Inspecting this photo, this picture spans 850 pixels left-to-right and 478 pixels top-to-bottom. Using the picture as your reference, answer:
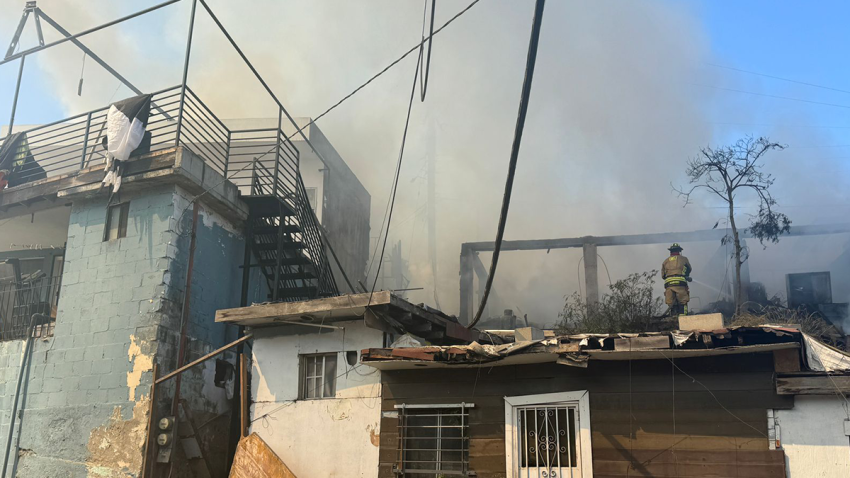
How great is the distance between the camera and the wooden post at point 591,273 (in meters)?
18.1

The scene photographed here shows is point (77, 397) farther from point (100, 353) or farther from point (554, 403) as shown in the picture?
point (554, 403)

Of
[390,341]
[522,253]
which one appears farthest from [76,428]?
[522,253]

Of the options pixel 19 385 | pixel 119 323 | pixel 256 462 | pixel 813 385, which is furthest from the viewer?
pixel 19 385

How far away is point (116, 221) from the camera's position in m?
13.5

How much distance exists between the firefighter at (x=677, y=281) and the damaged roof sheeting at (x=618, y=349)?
5.33m

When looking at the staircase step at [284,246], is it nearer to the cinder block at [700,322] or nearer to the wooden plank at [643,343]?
the wooden plank at [643,343]

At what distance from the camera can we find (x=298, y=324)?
37.4ft

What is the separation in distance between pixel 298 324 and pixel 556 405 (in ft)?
14.7

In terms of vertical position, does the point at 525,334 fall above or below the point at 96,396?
above

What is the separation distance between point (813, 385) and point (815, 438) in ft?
2.12

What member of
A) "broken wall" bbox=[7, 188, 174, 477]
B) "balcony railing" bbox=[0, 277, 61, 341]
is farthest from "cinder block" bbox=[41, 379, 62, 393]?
"balcony railing" bbox=[0, 277, 61, 341]

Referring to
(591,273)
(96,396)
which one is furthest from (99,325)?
(591,273)

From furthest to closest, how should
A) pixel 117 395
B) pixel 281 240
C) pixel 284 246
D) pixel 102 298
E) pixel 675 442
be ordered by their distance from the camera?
1. pixel 284 246
2. pixel 281 240
3. pixel 102 298
4. pixel 117 395
5. pixel 675 442

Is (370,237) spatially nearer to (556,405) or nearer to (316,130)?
(316,130)
